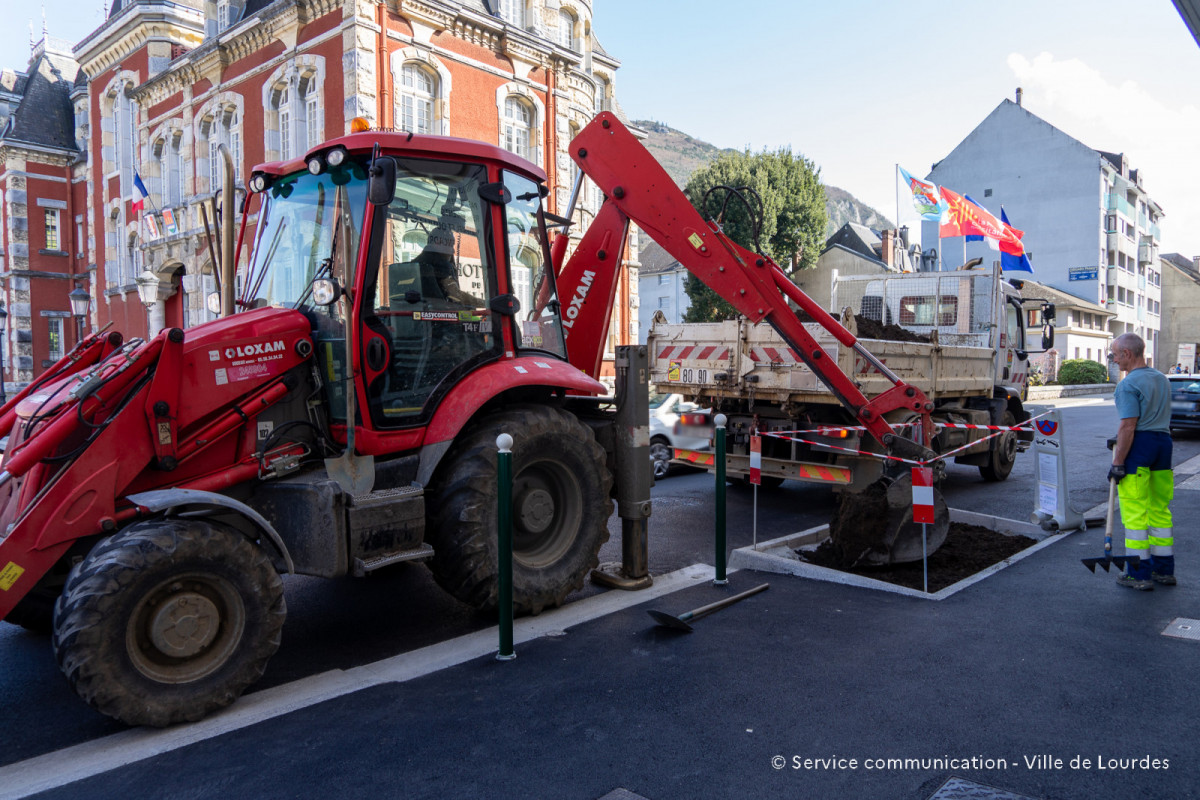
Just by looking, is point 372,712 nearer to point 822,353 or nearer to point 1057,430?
point 822,353

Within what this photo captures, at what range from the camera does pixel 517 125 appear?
72.5 ft

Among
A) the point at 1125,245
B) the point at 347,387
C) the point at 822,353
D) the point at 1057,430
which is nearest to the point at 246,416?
the point at 347,387

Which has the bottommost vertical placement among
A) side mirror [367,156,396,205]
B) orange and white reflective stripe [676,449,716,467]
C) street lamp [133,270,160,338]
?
orange and white reflective stripe [676,449,716,467]

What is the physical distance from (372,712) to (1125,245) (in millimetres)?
63558

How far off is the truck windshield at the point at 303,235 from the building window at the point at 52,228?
126 feet

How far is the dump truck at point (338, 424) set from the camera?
3.57 meters

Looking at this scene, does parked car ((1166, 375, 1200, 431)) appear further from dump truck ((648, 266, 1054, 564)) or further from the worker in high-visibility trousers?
the worker in high-visibility trousers

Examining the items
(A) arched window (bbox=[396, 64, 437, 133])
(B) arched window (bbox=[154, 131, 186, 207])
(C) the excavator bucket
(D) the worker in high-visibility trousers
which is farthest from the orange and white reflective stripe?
(B) arched window (bbox=[154, 131, 186, 207])

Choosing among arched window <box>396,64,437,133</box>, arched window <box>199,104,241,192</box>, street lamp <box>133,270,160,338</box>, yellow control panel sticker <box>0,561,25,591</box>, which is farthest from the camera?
street lamp <box>133,270,160,338</box>

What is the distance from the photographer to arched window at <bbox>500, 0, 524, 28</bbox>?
21.9m

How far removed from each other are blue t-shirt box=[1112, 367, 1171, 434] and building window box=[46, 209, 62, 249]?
42.1 meters

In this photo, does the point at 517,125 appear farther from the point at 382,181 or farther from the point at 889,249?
the point at 889,249

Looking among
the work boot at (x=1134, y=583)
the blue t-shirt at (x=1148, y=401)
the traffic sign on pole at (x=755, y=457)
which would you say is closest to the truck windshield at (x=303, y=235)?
the traffic sign on pole at (x=755, y=457)

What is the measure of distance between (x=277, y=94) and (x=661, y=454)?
15314mm
